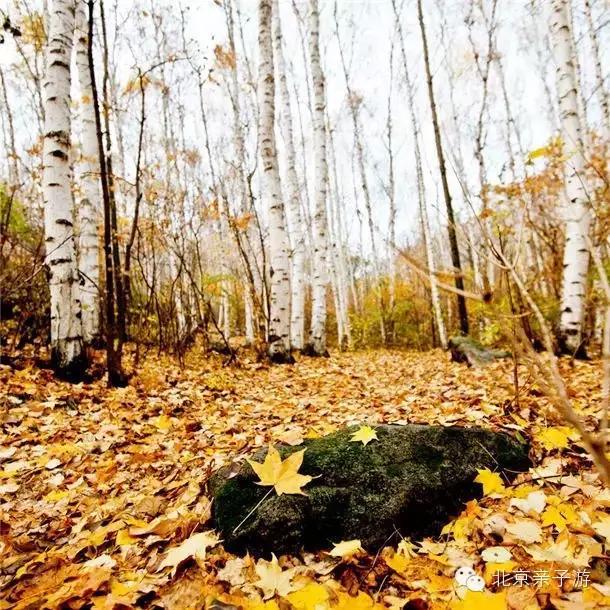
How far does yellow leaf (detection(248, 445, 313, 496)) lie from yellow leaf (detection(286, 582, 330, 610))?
0.36 m

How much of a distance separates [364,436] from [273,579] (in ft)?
2.58

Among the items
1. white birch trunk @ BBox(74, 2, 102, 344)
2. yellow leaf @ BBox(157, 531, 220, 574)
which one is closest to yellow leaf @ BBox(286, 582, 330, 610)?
yellow leaf @ BBox(157, 531, 220, 574)

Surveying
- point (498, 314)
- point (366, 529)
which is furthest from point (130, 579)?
point (498, 314)

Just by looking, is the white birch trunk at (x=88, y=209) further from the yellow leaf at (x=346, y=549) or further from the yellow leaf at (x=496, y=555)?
the yellow leaf at (x=496, y=555)

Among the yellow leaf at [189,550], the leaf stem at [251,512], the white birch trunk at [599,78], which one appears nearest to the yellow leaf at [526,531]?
the leaf stem at [251,512]

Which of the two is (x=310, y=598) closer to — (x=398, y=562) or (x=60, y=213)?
(x=398, y=562)

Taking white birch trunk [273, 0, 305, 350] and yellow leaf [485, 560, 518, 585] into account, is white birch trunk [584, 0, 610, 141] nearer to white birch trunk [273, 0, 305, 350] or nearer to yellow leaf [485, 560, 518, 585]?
white birch trunk [273, 0, 305, 350]

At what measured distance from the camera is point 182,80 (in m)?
13.5

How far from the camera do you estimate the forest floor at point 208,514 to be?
138 centimetres

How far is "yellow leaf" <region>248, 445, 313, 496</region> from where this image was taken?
178cm

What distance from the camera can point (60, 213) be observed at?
3857mm

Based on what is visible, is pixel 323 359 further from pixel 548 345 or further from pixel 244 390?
pixel 548 345

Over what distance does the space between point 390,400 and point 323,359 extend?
368cm

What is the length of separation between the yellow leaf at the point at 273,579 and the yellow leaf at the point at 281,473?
278 millimetres
